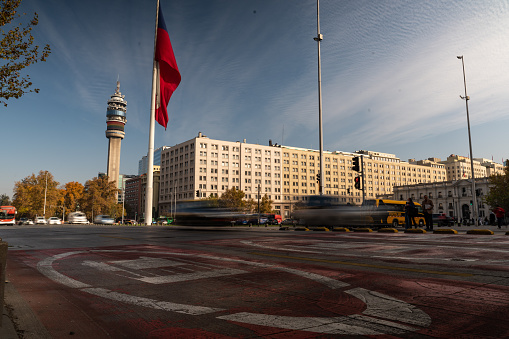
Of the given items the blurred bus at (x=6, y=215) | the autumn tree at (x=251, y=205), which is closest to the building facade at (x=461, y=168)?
the autumn tree at (x=251, y=205)

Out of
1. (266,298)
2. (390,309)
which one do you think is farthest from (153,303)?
(390,309)

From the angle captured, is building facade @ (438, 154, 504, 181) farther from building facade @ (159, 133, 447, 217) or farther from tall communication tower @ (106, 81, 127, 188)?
tall communication tower @ (106, 81, 127, 188)

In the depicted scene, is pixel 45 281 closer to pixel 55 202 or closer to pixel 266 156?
pixel 55 202

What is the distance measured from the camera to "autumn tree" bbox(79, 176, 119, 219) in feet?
308

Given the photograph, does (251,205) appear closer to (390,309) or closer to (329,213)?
(329,213)

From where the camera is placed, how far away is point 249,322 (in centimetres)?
304

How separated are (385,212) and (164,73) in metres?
32.8

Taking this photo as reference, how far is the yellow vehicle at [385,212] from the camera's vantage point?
29.3m

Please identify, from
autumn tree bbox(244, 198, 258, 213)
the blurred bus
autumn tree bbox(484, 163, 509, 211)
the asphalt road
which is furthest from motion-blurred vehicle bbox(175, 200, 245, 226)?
autumn tree bbox(244, 198, 258, 213)

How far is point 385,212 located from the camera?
101ft

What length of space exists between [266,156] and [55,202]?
73103 mm

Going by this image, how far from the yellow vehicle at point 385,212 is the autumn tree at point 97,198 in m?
82.4

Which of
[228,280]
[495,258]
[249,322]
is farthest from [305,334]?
[495,258]

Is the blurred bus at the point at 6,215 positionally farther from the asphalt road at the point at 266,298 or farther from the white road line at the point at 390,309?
the white road line at the point at 390,309
